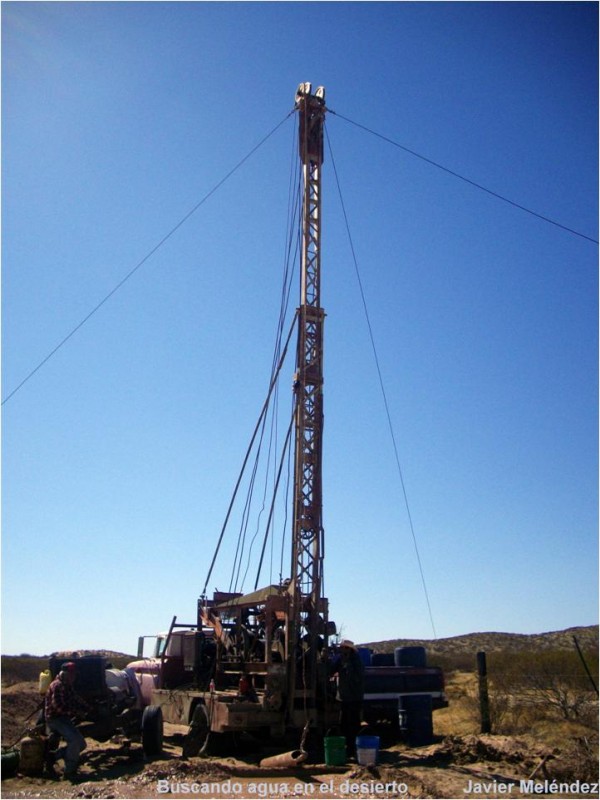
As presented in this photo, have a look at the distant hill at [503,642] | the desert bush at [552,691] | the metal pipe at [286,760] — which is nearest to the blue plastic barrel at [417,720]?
the metal pipe at [286,760]

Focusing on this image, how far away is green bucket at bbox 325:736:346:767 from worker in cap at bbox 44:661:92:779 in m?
3.76

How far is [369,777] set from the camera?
33.2 ft

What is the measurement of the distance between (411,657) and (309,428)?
577 cm

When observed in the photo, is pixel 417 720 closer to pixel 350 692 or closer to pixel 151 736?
pixel 350 692

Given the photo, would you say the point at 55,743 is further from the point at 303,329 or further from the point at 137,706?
the point at 303,329

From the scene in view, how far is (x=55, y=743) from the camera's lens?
467 inches

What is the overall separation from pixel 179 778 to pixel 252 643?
13.4 ft

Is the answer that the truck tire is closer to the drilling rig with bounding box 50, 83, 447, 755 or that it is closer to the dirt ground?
the drilling rig with bounding box 50, 83, 447, 755

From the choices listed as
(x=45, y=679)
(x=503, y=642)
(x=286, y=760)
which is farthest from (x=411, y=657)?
(x=503, y=642)

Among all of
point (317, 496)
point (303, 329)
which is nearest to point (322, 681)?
point (317, 496)

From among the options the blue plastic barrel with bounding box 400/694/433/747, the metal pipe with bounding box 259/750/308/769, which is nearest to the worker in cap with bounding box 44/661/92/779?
the metal pipe with bounding box 259/750/308/769

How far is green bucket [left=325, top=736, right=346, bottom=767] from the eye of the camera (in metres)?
11.4

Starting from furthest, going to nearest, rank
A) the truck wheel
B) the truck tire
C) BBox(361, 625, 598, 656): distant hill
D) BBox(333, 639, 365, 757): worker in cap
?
BBox(361, 625, 598, 656): distant hill < the truck tire < the truck wheel < BBox(333, 639, 365, 757): worker in cap

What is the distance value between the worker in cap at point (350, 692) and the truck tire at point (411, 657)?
4.19 m
